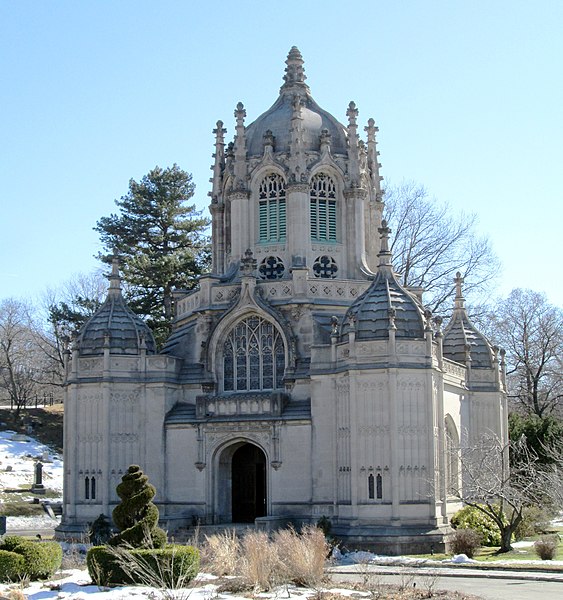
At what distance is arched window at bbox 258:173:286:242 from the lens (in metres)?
43.7

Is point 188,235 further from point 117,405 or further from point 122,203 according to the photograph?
point 117,405

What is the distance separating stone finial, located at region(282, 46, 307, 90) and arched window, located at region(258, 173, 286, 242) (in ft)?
18.3

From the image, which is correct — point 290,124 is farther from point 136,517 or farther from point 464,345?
point 136,517

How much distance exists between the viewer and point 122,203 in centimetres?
6397

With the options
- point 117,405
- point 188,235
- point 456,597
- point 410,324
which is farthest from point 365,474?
point 188,235

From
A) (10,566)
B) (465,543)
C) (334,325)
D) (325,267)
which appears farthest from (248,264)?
(10,566)

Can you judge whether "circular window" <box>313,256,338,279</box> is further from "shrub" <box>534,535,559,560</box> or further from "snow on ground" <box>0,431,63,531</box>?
"snow on ground" <box>0,431,63,531</box>

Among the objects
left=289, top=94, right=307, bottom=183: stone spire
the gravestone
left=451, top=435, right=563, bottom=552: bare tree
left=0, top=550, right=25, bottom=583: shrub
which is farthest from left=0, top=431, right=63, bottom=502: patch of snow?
left=0, top=550, right=25, bottom=583: shrub

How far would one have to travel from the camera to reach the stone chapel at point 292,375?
36031mm

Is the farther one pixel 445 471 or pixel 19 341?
pixel 19 341

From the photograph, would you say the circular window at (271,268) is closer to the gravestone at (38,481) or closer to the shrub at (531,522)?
the shrub at (531,522)

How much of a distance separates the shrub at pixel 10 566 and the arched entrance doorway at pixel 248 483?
15704 millimetres

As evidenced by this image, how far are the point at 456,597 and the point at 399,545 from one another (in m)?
12.9

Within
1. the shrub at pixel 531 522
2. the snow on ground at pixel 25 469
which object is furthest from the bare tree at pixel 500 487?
the snow on ground at pixel 25 469
